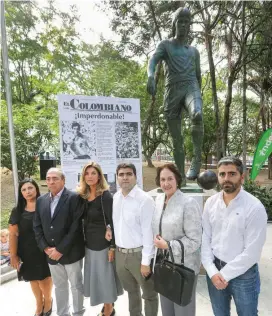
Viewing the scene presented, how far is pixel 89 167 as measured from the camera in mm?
2559

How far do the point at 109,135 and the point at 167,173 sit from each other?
1932mm

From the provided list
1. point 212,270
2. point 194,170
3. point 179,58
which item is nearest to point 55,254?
point 212,270

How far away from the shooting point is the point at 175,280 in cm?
202

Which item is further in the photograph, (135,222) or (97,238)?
(97,238)

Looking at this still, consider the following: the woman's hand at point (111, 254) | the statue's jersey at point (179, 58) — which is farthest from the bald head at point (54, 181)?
the statue's jersey at point (179, 58)

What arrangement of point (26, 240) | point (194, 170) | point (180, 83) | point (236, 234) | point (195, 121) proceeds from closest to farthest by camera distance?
point (236, 234) < point (26, 240) < point (195, 121) < point (180, 83) < point (194, 170)

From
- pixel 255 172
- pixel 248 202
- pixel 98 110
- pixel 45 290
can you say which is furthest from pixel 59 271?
pixel 255 172

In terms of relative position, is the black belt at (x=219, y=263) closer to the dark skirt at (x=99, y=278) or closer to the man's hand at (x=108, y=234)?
the man's hand at (x=108, y=234)

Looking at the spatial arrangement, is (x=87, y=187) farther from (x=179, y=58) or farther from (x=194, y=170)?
(x=179, y=58)

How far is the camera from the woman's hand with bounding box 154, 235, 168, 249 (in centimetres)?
207

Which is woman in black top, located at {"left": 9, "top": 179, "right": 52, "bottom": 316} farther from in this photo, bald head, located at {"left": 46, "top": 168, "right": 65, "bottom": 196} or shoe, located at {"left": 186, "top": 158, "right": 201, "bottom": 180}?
shoe, located at {"left": 186, "top": 158, "right": 201, "bottom": 180}

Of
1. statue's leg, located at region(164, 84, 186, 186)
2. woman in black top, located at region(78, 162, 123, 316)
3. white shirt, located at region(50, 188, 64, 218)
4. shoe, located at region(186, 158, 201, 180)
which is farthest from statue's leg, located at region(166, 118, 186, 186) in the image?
white shirt, located at region(50, 188, 64, 218)

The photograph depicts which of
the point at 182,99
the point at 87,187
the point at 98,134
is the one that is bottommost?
the point at 87,187

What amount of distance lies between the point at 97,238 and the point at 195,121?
202 cm
